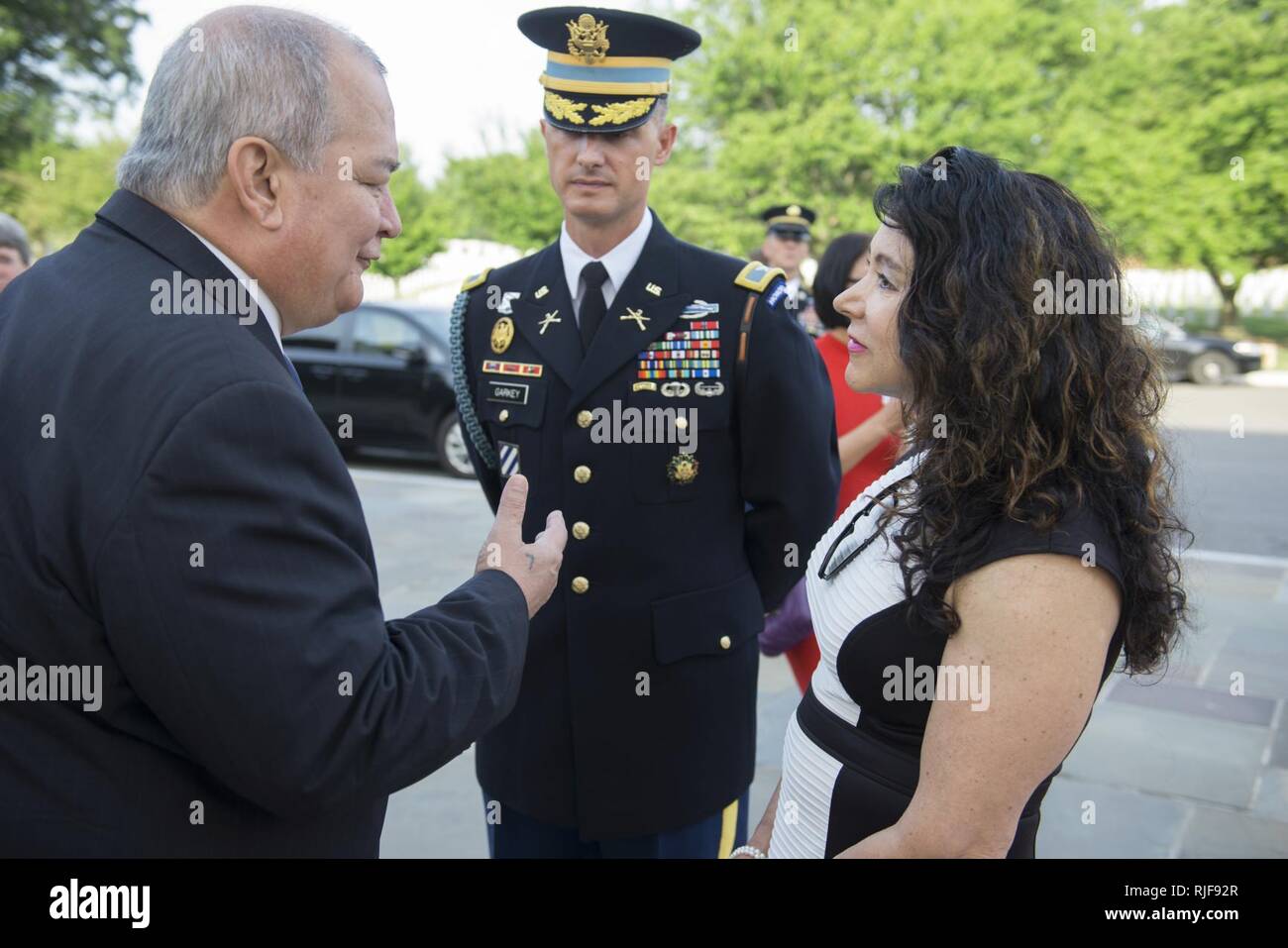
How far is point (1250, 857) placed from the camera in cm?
329

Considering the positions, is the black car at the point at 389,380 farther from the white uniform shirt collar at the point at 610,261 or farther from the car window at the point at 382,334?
the white uniform shirt collar at the point at 610,261

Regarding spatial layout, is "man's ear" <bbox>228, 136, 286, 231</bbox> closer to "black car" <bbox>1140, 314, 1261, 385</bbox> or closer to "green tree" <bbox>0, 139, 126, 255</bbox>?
"black car" <bbox>1140, 314, 1261, 385</bbox>

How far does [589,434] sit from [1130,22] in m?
37.6

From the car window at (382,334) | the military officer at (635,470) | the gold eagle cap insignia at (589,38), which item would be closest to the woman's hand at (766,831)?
the military officer at (635,470)

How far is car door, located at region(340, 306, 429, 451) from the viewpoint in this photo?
1027cm

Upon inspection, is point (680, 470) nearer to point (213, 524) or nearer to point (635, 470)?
point (635, 470)

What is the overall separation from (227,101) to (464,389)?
1464 mm

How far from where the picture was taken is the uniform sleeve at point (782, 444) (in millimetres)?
2492

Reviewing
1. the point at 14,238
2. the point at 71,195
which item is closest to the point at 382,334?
the point at 14,238

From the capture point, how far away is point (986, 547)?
4.76ft

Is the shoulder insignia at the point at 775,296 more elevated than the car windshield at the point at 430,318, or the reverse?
the shoulder insignia at the point at 775,296

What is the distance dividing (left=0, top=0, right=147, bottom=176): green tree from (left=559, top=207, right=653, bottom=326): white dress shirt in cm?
1286

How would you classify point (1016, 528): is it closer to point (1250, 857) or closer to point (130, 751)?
point (130, 751)

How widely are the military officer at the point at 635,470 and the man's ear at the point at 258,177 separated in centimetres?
107
